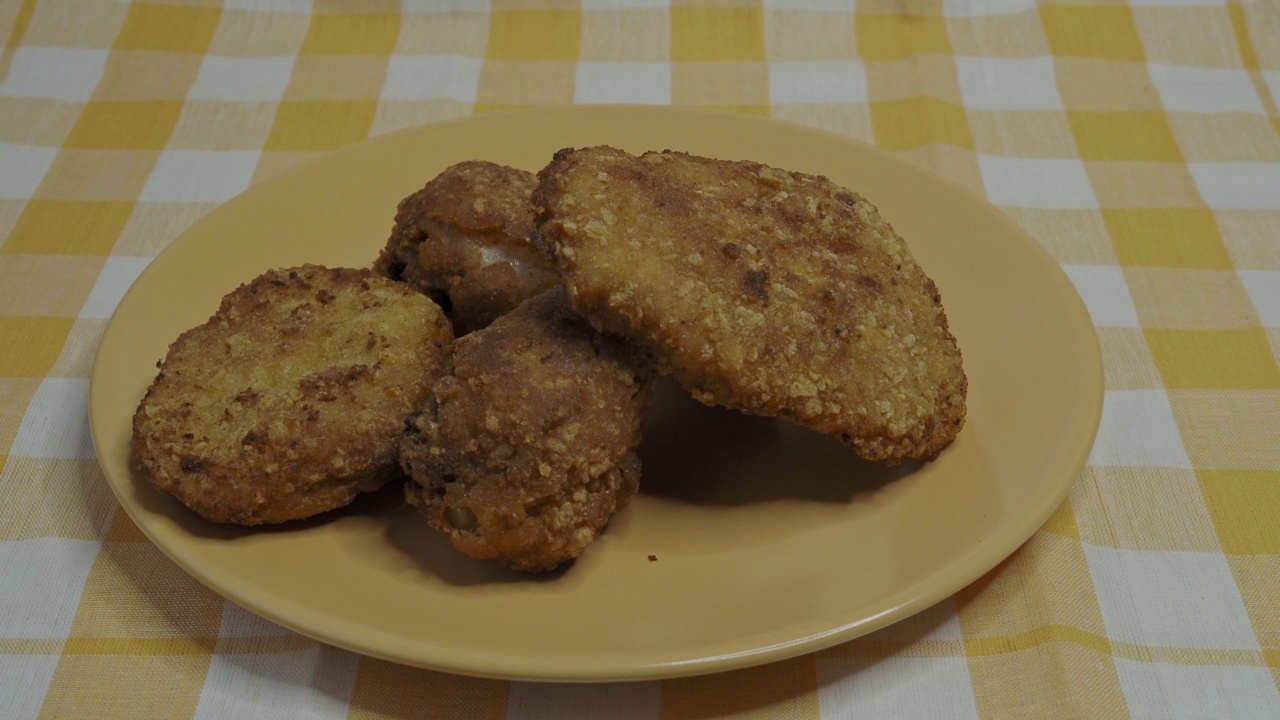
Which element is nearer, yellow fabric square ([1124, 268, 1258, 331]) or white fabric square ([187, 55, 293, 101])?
yellow fabric square ([1124, 268, 1258, 331])

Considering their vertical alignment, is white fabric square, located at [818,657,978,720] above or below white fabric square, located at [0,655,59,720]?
below

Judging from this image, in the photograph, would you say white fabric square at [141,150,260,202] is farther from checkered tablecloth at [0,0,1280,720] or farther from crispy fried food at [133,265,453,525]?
crispy fried food at [133,265,453,525]

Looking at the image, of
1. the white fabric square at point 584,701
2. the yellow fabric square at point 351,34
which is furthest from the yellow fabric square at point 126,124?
the white fabric square at point 584,701

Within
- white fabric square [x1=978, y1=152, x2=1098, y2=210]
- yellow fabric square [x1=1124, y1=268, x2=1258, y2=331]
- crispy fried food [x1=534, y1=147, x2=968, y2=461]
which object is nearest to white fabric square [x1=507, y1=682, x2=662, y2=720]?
crispy fried food [x1=534, y1=147, x2=968, y2=461]

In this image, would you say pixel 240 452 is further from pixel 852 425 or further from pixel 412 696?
pixel 852 425

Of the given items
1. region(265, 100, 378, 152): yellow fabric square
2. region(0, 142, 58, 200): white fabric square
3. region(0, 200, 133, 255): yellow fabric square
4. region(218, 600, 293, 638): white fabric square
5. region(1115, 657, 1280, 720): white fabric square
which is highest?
region(218, 600, 293, 638): white fabric square

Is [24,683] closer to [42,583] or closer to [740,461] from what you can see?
[42,583]

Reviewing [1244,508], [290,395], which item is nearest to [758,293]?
[290,395]
